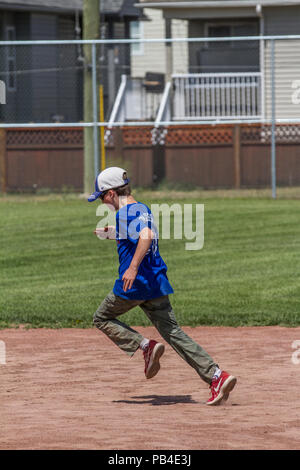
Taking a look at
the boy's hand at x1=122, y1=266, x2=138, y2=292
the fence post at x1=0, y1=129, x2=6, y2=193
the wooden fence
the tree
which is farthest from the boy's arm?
the fence post at x1=0, y1=129, x2=6, y2=193

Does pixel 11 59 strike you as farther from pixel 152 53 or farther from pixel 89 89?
pixel 89 89

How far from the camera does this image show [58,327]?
36.4 feet

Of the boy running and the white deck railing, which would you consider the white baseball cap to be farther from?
the white deck railing

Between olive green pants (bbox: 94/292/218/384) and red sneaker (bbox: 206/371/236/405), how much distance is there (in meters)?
0.08

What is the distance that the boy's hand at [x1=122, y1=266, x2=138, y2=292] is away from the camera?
708 centimetres

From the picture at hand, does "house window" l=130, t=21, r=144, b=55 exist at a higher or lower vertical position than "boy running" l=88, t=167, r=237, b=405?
higher

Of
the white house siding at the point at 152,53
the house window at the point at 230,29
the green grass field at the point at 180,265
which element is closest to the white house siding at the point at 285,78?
the house window at the point at 230,29

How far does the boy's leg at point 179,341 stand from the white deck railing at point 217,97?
1680 cm

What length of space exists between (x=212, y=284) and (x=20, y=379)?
5.34 m

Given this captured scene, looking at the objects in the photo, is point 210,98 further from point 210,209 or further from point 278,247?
point 278,247

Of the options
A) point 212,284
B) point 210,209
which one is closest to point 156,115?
point 210,209

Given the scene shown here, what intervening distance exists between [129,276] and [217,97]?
711 inches
